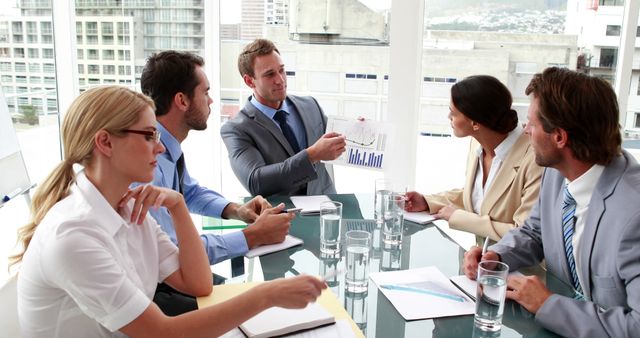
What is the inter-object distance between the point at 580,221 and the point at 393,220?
633mm

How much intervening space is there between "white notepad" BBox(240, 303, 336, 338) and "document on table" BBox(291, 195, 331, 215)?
Result: 923 millimetres

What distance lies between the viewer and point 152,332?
1245 mm

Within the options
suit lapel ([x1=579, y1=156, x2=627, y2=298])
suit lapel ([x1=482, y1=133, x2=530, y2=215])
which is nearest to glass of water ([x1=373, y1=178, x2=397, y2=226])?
suit lapel ([x1=482, y1=133, x2=530, y2=215])

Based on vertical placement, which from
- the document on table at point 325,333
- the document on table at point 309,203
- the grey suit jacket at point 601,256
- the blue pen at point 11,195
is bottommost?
the document on table at point 325,333

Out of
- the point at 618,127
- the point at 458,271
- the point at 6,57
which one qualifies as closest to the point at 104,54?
the point at 6,57

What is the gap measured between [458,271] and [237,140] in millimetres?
1428

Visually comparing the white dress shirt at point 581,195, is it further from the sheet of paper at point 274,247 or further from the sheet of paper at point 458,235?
the sheet of paper at point 274,247

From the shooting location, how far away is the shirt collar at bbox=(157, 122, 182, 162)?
215cm

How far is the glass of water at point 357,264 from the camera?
159 centimetres

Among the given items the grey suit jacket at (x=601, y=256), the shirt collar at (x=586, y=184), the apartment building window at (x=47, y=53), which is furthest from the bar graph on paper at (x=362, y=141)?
the apartment building window at (x=47, y=53)

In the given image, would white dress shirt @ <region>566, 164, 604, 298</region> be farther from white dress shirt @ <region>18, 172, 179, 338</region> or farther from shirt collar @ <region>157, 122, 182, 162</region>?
shirt collar @ <region>157, 122, 182, 162</region>

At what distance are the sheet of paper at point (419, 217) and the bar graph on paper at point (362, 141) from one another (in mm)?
303

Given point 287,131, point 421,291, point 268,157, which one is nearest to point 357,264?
point 421,291

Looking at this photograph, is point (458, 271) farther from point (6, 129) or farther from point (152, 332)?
point (6, 129)
